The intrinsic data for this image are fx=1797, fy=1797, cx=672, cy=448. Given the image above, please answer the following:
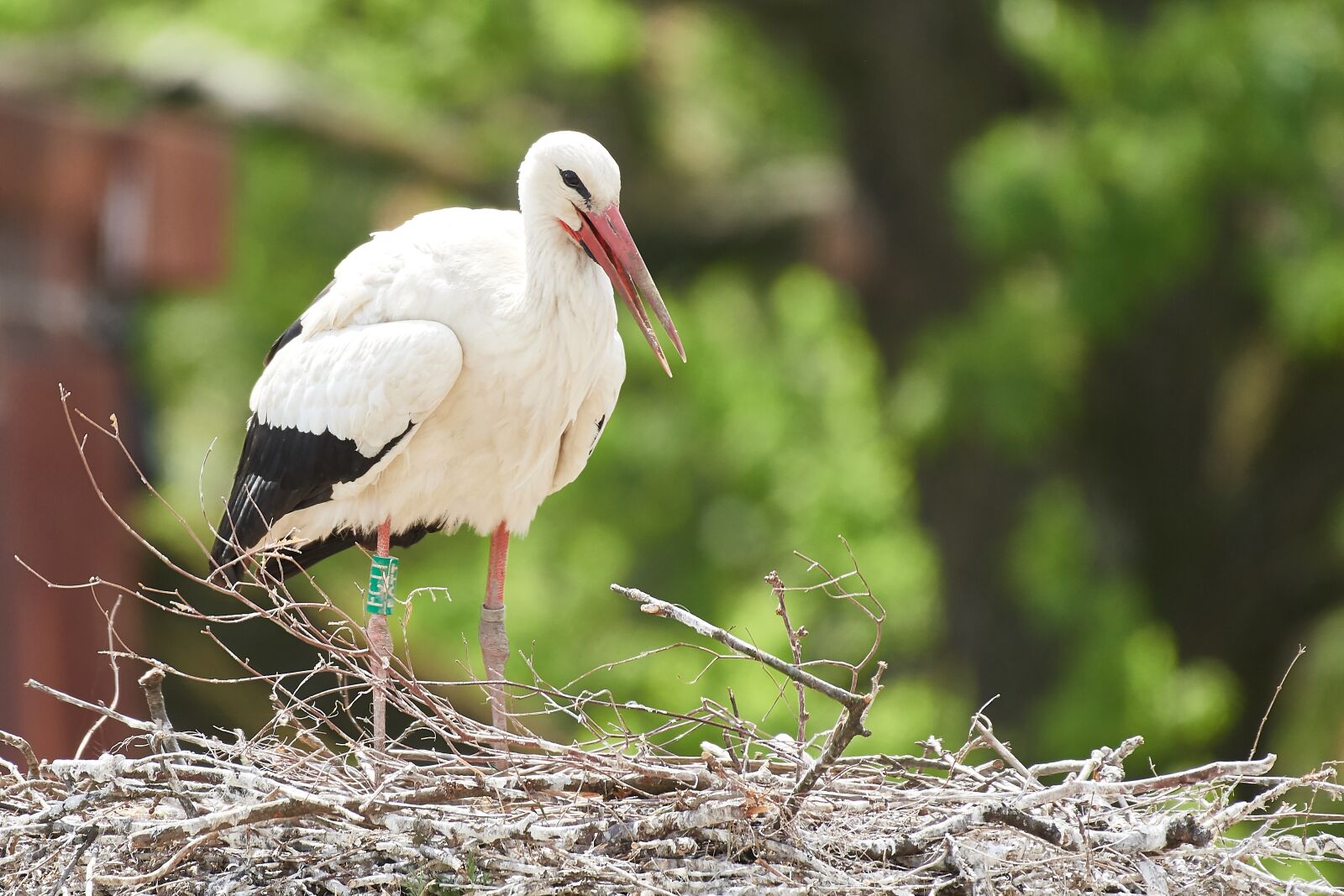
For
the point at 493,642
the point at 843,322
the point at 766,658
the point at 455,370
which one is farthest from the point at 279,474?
the point at 843,322

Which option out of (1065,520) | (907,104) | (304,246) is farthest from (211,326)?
(1065,520)

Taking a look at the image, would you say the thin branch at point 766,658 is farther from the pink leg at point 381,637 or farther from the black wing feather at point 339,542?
the black wing feather at point 339,542

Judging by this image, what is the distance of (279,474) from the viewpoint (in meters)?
4.02

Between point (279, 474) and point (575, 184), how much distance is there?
0.97 metres

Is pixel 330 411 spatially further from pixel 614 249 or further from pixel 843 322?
pixel 843 322

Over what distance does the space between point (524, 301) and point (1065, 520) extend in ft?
16.2

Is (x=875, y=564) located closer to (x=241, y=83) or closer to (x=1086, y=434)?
(x=1086, y=434)

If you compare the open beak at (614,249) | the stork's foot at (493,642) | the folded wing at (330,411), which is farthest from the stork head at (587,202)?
the stork's foot at (493,642)

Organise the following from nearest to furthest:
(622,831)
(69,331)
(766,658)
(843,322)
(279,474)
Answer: (766,658) → (622,831) → (279,474) → (69,331) → (843,322)

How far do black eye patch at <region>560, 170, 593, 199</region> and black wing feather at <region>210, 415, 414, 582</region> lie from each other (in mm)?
608

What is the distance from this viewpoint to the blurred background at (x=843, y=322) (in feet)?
23.0

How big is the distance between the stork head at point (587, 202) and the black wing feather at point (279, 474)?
1.77ft

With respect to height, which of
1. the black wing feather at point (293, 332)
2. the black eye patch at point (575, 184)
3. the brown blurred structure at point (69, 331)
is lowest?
the black wing feather at point (293, 332)

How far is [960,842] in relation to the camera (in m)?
3.08
